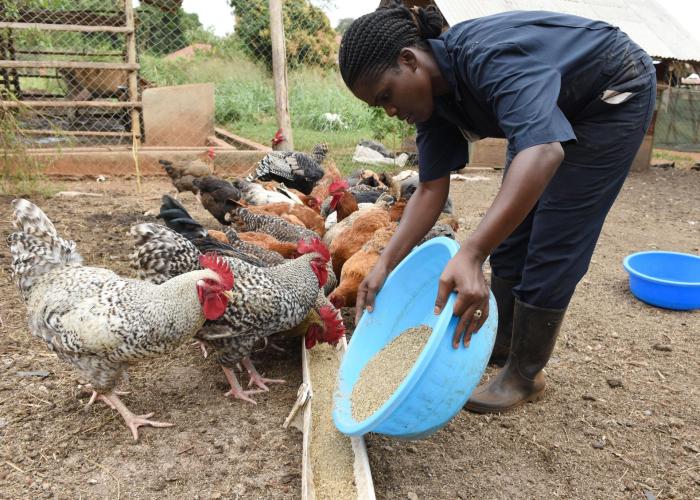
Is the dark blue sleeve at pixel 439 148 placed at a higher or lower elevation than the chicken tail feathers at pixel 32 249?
higher

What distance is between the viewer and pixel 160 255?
117 inches

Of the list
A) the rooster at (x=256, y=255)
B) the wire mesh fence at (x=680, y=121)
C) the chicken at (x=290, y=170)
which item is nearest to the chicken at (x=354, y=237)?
the rooster at (x=256, y=255)

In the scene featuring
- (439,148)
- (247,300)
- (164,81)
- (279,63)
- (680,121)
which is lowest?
(680,121)

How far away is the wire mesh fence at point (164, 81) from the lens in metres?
7.70

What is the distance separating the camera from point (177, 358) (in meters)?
3.21

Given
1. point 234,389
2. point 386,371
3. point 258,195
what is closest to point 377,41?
point 386,371

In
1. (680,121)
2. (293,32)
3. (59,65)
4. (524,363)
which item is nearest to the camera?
(524,363)

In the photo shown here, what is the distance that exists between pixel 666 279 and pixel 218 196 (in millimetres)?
3837

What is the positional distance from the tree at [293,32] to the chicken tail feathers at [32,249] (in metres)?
8.79

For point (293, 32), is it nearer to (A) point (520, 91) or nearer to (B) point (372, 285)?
(B) point (372, 285)

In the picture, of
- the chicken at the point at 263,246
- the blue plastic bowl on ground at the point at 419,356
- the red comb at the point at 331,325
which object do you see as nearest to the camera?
the blue plastic bowl on ground at the point at 419,356

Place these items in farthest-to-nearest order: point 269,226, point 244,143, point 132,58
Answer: point 244,143 < point 132,58 < point 269,226

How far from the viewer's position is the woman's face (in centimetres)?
181

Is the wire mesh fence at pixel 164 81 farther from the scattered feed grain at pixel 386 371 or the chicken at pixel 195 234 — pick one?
the scattered feed grain at pixel 386 371
